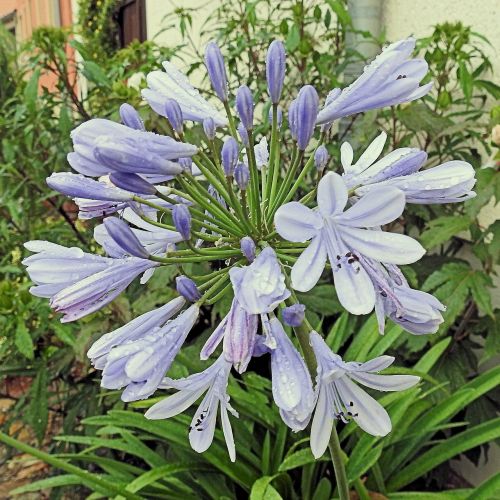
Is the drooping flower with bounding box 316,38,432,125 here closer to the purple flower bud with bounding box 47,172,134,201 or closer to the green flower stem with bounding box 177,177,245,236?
the green flower stem with bounding box 177,177,245,236

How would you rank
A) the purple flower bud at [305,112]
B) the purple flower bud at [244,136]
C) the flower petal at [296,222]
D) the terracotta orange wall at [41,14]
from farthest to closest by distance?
the terracotta orange wall at [41,14] < the purple flower bud at [244,136] < the purple flower bud at [305,112] < the flower petal at [296,222]

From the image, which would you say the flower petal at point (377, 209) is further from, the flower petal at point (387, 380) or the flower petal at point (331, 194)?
the flower petal at point (387, 380)

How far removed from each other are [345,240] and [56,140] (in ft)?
6.73

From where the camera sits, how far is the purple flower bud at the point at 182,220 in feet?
2.58

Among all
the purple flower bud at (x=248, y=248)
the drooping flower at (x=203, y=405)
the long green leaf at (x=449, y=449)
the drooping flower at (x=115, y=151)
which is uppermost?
the drooping flower at (x=115, y=151)

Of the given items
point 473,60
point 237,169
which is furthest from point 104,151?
point 473,60

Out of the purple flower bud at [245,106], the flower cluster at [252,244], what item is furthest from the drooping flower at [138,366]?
the purple flower bud at [245,106]

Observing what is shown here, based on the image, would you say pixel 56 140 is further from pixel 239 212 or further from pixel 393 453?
pixel 239 212

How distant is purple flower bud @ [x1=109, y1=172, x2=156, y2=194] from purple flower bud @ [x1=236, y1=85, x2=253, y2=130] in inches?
7.0

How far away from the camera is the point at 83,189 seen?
0.82 metres

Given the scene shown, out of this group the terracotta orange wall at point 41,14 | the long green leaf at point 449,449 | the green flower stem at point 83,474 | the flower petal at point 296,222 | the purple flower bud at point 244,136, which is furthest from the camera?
the terracotta orange wall at point 41,14

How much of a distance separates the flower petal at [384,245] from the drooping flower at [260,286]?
4.2 inches

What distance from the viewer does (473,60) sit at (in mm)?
2545

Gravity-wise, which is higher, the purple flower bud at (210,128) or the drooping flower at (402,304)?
the purple flower bud at (210,128)
